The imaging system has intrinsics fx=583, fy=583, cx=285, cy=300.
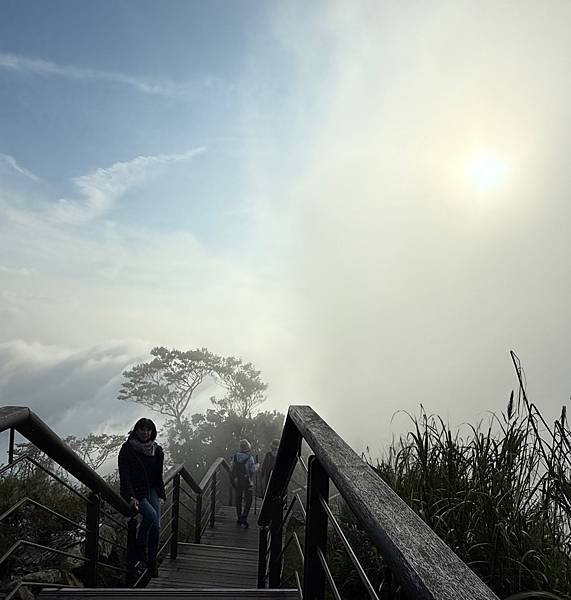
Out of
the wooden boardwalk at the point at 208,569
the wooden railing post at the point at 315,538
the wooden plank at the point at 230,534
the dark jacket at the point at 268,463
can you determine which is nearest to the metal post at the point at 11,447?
the wooden railing post at the point at 315,538

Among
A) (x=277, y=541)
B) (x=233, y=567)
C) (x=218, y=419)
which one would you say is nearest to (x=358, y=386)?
(x=218, y=419)

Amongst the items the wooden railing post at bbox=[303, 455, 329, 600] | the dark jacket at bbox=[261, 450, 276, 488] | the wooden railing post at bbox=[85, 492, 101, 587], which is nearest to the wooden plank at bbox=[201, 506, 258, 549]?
the dark jacket at bbox=[261, 450, 276, 488]

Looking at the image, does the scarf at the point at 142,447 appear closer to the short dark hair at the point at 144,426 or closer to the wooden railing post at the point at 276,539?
the short dark hair at the point at 144,426

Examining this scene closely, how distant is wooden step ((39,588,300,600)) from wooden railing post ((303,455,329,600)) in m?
0.71

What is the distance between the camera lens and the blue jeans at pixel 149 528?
4465 millimetres

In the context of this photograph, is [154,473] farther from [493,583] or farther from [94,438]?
[94,438]

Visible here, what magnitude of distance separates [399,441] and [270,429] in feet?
71.5

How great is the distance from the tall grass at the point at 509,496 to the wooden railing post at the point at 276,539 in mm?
675

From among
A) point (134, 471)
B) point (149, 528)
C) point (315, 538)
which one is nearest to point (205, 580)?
point (149, 528)

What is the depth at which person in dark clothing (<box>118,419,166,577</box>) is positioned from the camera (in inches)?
176

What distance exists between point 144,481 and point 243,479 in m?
4.75

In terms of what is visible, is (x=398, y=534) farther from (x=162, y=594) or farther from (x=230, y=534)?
(x=230, y=534)

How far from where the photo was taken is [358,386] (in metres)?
41.8

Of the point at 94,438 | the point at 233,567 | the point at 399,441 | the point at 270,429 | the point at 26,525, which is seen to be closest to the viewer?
the point at 399,441
